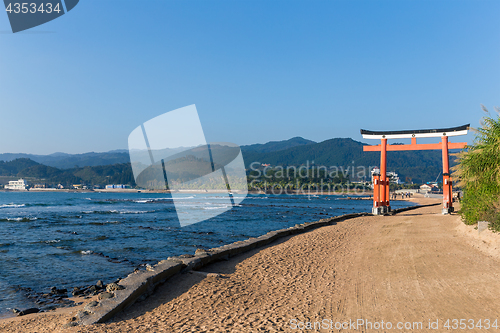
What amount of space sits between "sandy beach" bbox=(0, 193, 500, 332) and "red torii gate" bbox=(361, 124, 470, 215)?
35.2 ft

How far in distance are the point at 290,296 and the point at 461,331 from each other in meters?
2.43

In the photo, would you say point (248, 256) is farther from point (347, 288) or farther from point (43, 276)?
point (43, 276)

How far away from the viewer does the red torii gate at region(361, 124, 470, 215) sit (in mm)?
18558

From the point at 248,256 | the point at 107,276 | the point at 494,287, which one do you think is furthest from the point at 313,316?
the point at 107,276

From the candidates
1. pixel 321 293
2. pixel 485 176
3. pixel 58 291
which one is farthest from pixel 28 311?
pixel 485 176

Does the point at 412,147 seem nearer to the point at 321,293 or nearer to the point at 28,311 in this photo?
the point at 321,293

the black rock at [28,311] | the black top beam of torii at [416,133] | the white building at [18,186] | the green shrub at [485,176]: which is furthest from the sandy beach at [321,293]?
the white building at [18,186]

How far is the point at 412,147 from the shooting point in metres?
20.3

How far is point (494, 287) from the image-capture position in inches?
211

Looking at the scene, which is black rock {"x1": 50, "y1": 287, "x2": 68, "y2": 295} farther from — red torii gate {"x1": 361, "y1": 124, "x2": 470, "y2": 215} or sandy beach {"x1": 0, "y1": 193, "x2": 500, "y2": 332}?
red torii gate {"x1": 361, "y1": 124, "x2": 470, "y2": 215}

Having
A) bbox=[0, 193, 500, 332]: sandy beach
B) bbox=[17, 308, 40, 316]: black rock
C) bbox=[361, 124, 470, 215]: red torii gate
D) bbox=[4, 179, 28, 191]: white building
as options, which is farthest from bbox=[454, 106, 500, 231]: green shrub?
bbox=[4, 179, 28, 191]: white building

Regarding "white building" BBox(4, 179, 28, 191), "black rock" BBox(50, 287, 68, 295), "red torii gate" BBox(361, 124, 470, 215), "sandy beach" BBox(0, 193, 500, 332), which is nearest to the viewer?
"sandy beach" BBox(0, 193, 500, 332)

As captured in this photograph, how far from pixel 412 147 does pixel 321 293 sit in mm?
17737

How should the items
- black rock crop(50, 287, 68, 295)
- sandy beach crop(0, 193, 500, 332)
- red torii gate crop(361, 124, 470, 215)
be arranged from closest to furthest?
sandy beach crop(0, 193, 500, 332)
black rock crop(50, 287, 68, 295)
red torii gate crop(361, 124, 470, 215)
